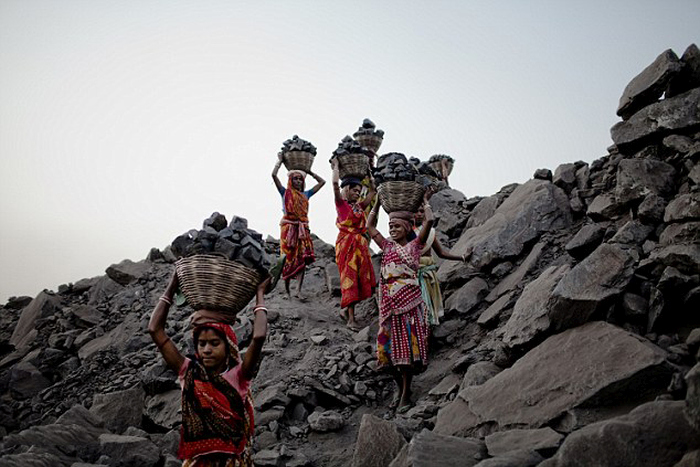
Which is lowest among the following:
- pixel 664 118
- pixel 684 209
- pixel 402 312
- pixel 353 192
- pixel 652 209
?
pixel 402 312

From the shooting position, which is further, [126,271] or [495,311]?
[126,271]

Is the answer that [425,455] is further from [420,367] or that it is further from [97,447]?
[97,447]

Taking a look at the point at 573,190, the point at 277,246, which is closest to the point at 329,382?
the point at 573,190

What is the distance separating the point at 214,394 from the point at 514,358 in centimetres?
291

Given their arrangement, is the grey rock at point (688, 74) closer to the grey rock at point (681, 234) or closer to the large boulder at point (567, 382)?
the grey rock at point (681, 234)

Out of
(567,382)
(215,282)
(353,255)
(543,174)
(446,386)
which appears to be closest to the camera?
(215,282)

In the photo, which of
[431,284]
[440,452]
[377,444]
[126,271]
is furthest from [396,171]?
[126,271]

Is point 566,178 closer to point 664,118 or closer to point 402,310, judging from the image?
point 664,118

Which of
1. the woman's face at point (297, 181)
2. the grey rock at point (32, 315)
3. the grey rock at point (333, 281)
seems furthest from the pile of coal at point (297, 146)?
the grey rock at point (32, 315)

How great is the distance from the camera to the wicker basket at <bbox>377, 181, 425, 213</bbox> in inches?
210

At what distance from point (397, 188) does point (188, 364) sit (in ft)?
10.0

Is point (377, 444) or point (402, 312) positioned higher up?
point (402, 312)

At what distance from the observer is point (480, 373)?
15.1 ft

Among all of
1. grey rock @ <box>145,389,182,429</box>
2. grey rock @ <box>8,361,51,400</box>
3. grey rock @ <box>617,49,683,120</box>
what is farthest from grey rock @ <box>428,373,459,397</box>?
grey rock @ <box>8,361,51,400</box>
